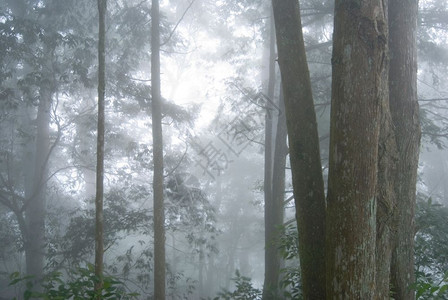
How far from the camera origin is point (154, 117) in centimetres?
817

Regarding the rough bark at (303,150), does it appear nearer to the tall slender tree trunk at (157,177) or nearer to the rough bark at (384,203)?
the rough bark at (384,203)

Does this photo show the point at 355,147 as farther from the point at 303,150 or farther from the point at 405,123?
the point at 405,123

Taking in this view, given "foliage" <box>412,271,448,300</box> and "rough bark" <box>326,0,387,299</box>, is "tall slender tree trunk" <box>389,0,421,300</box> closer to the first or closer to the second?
"foliage" <box>412,271,448,300</box>

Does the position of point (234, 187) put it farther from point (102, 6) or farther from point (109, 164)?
point (102, 6)

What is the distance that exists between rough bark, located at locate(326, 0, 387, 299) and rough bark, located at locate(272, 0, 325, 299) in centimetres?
47

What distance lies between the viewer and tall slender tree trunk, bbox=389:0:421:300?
323 cm

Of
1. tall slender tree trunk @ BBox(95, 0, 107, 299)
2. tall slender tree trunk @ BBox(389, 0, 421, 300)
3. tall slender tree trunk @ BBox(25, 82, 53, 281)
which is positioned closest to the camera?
tall slender tree trunk @ BBox(389, 0, 421, 300)

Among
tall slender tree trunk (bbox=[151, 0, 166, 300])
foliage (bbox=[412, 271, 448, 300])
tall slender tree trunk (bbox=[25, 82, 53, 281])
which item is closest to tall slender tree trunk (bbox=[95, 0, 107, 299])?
tall slender tree trunk (bbox=[151, 0, 166, 300])

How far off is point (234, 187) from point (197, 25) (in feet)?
44.8

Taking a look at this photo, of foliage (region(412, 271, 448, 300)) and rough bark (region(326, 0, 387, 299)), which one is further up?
rough bark (region(326, 0, 387, 299))

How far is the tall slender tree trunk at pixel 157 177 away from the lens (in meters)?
7.47

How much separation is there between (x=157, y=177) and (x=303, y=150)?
17.8 feet

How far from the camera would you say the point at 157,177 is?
7.88 meters

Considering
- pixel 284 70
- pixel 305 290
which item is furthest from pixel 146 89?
pixel 305 290
